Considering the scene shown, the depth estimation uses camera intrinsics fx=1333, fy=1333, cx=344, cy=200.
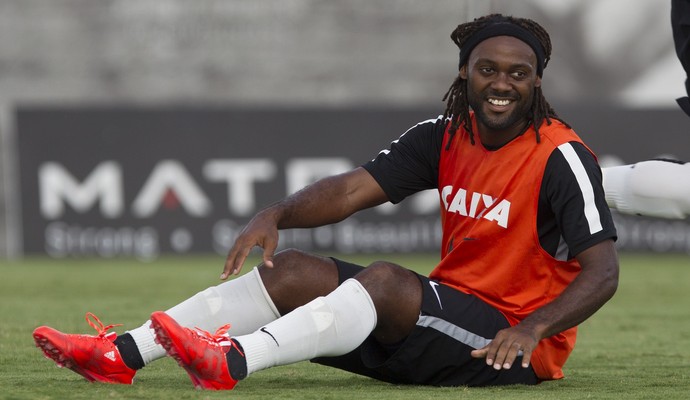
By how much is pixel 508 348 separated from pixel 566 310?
24cm

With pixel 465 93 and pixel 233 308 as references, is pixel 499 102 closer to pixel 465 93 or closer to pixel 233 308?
pixel 465 93

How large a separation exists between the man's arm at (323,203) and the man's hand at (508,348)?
32.0 inches

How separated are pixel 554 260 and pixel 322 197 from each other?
2.72 feet

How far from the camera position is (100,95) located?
16641 mm

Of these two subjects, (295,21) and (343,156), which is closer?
(343,156)

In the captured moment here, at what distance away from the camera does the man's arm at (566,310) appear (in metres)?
3.91

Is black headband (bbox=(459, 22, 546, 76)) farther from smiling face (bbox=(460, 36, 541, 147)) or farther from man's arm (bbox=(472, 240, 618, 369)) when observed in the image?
man's arm (bbox=(472, 240, 618, 369))

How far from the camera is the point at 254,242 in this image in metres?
4.23

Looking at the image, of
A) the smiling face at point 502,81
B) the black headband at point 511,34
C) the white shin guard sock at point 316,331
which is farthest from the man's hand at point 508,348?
the black headband at point 511,34

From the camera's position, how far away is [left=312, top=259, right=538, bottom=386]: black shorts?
415 cm

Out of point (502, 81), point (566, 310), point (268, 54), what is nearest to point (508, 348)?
point (566, 310)

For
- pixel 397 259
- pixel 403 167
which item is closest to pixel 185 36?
pixel 397 259

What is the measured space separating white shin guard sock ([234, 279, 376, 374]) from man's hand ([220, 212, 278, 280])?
0.70ft

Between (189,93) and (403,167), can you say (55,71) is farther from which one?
(403,167)
